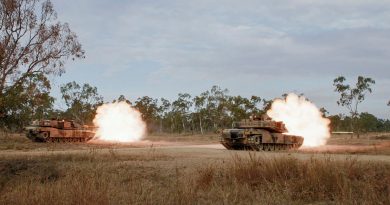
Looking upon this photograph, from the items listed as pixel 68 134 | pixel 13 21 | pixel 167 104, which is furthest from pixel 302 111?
pixel 167 104

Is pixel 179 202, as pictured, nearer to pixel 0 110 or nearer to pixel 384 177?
pixel 384 177

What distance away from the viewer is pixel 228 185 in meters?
13.1

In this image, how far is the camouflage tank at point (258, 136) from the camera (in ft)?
112

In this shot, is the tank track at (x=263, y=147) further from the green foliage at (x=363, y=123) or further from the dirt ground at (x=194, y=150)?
the green foliage at (x=363, y=123)

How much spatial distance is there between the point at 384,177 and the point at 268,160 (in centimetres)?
310

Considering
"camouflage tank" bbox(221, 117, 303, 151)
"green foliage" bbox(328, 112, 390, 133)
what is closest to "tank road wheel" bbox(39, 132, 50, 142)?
"camouflage tank" bbox(221, 117, 303, 151)

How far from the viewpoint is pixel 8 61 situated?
3303 centimetres

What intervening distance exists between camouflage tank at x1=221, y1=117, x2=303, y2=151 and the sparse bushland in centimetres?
1745

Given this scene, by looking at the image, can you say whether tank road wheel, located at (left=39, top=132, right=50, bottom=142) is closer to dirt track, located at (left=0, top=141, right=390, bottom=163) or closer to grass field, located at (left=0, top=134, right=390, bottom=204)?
dirt track, located at (left=0, top=141, right=390, bottom=163)

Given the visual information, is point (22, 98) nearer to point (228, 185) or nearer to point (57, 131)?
point (57, 131)

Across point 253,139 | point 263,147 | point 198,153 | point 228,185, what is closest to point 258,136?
point 253,139

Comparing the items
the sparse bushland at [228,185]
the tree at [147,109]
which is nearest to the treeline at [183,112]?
the tree at [147,109]

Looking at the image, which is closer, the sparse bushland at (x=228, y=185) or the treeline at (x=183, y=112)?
the sparse bushland at (x=228, y=185)

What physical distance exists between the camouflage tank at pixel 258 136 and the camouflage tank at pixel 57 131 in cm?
1634
